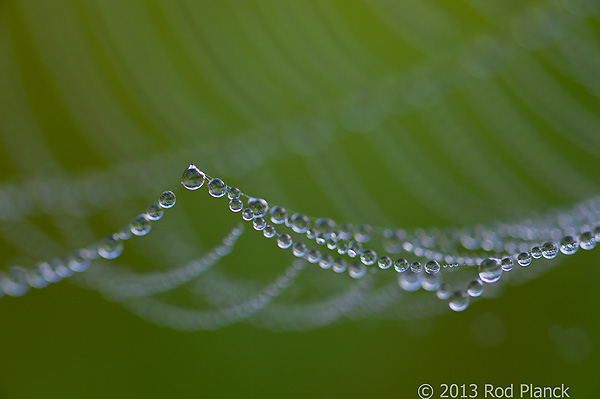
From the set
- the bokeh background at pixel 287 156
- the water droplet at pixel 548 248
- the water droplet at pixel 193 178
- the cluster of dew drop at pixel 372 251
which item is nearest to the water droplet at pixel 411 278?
the cluster of dew drop at pixel 372 251

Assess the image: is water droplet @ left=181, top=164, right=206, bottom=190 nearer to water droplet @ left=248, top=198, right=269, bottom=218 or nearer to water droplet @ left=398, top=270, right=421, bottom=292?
water droplet @ left=248, top=198, right=269, bottom=218

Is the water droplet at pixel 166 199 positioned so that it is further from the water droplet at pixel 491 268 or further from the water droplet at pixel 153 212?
the water droplet at pixel 491 268

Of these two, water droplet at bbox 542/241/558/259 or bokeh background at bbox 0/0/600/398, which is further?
bokeh background at bbox 0/0/600/398

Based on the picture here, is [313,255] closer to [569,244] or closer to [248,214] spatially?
[248,214]

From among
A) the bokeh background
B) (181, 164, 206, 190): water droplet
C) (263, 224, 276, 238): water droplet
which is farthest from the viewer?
the bokeh background

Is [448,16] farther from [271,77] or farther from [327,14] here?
[271,77]

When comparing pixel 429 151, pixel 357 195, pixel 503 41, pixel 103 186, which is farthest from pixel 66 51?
pixel 503 41

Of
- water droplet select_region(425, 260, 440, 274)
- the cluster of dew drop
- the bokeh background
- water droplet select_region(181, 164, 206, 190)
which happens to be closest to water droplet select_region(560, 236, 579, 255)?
the cluster of dew drop

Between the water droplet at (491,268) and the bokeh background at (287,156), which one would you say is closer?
the water droplet at (491,268)

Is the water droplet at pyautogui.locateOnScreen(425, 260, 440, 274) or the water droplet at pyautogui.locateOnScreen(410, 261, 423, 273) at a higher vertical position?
the water droplet at pyautogui.locateOnScreen(410, 261, 423, 273)
